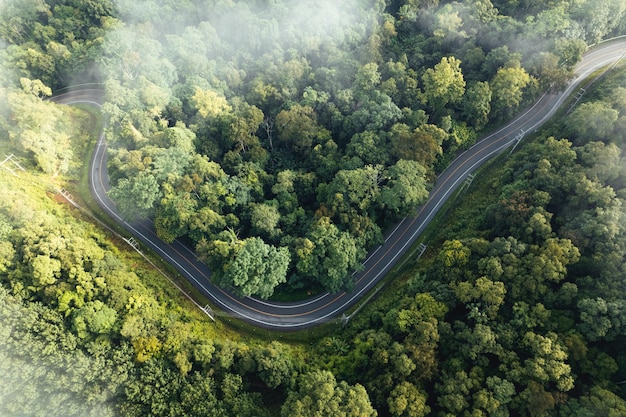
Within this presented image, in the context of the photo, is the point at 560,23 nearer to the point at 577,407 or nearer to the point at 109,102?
the point at 577,407

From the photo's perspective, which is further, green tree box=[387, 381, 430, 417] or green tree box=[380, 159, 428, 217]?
green tree box=[380, 159, 428, 217]

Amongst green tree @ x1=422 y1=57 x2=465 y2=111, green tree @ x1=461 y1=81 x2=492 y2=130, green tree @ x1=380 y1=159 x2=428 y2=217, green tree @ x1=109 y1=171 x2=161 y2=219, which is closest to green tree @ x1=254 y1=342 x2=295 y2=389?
green tree @ x1=380 y1=159 x2=428 y2=217

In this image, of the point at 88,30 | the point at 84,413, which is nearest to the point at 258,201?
the point at 84,413

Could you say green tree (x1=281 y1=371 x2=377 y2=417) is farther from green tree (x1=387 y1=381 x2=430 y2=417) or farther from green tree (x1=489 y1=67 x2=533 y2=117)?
green tree (x1=489 y1=67 x2=533 y2=117)

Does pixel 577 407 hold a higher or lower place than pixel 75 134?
higher

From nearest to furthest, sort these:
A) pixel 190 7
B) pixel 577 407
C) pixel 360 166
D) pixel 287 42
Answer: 1. pixel 577 407
2. pixel 360 166
3. pixel 287 42
4. pixel 190 7

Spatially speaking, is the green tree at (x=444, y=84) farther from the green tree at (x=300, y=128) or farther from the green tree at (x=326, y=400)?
the green tree at (x=326, y=400)

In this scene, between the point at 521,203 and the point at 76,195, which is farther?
the point at 76,195

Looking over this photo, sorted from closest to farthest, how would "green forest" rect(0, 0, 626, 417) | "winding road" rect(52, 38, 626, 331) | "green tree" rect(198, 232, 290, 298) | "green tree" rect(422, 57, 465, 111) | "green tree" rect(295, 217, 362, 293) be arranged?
"green forest" rect(0, 0, 626, 417), "green tree" rect(198, 232, 290, 298), "green tree" rect(295, 217, 362, 293), "winding road" rect(52, 38, 626, 331), "green tree" rect(422, 57, 465, 111)
